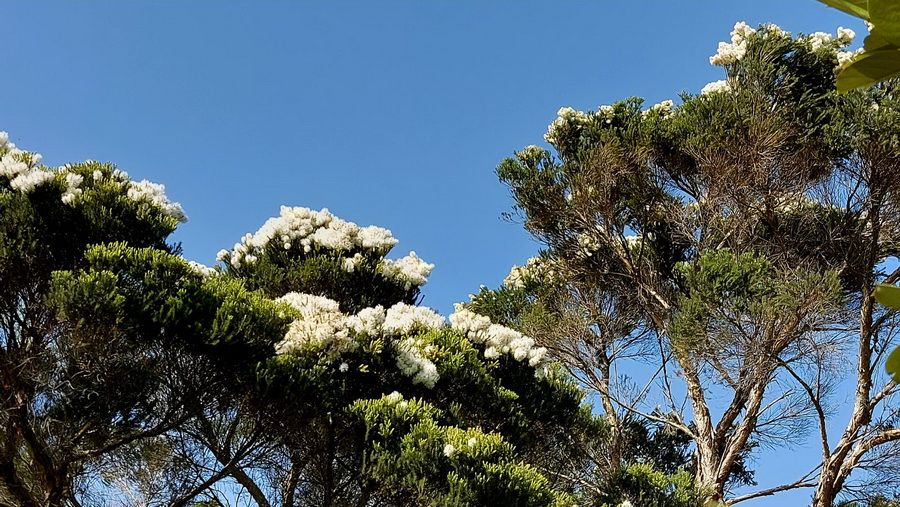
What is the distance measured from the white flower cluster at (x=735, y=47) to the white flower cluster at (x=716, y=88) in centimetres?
58

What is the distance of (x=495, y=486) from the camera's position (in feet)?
17.5

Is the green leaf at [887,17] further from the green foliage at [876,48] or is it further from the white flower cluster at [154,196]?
the white flower cluster at [154,196]

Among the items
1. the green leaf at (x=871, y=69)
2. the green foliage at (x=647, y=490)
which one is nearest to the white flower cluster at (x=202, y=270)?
the green foliage at (x=647, y=490)

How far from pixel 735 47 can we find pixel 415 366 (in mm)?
7549

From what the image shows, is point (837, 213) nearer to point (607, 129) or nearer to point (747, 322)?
point (747, 322)

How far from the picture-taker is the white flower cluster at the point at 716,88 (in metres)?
10.1

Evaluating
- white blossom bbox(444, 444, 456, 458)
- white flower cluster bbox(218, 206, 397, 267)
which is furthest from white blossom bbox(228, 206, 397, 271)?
white blossom bbox(444, 444, 456, 458)

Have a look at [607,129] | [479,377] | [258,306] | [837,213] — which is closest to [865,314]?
[837,213]

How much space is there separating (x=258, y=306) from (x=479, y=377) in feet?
7.04

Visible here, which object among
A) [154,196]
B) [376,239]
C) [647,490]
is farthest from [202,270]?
[647,490]

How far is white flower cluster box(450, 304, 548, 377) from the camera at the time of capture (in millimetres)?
7148

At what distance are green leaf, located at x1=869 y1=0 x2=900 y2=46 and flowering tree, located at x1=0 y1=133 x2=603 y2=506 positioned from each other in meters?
4.98

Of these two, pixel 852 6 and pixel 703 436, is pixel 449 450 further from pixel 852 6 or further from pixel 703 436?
pixel 703 436

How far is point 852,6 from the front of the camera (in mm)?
567
